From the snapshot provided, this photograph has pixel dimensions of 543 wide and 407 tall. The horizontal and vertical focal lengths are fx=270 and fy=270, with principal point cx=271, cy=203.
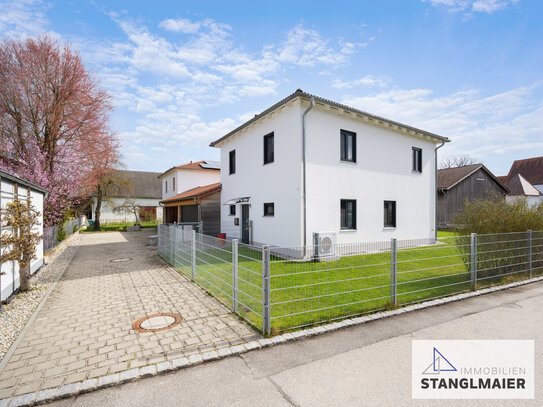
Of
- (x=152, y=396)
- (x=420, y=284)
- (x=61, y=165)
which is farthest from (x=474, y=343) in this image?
(x=61, y=165)

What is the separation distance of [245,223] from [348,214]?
532 cm

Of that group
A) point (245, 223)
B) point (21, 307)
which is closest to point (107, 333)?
point (21, 307)

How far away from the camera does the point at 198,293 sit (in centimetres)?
635

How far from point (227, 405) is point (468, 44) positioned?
36.1ft

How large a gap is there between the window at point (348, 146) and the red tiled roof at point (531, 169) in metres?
55.2

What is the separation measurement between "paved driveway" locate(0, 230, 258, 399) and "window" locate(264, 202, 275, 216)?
5353 millimetres

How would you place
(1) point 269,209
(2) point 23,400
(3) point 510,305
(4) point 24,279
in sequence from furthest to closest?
(1) point 269,209 < (4) point 24,279 < (3) point 510,305 < (2) point 23,400

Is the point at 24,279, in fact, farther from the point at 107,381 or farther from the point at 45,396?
the point at 107,381

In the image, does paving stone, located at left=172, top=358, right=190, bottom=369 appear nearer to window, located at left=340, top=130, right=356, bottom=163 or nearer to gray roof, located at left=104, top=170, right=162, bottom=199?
window, located at left=340, top=130, right=356, bottom=163

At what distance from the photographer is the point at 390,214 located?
13.1 m

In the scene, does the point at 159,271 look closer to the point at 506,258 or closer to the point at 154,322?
the point at 154,322

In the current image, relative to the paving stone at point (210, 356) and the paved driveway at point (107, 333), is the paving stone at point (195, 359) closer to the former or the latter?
the paving stone at point (210, 356)

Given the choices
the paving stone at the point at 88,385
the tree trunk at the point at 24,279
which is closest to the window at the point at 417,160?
the paving stone at the point at 88,385

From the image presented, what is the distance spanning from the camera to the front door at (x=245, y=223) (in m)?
13.9
